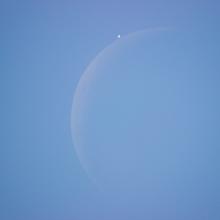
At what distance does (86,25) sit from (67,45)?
0.16 meters

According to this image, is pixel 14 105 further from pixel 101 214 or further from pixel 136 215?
pixel 136 215

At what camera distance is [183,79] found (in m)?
2.09

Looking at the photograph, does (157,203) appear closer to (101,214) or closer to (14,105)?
(101,214)

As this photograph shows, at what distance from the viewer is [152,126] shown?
6.83 feet

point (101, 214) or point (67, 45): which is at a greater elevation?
point (67, 45)

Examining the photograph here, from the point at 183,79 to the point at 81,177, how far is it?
32.0 inches

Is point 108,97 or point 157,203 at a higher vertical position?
point 108,97

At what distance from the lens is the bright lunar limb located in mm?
2059

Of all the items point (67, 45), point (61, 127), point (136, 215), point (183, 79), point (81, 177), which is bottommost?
point (136, 215)

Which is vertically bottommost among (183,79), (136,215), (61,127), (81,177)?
(136,215)

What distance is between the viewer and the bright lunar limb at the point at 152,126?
2059 millimetres

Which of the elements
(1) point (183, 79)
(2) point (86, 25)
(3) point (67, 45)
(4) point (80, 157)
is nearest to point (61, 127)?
(4) point (80, 157)

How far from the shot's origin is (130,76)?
2086 mm

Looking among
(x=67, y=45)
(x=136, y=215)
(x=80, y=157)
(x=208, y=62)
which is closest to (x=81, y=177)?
(x=80, y=157)
